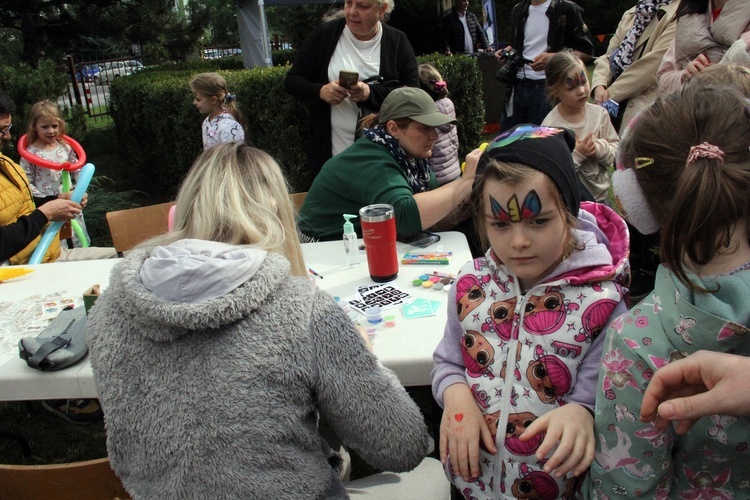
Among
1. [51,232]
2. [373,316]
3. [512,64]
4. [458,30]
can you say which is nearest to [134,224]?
[51,232]

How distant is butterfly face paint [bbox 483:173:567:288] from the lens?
1.34 m

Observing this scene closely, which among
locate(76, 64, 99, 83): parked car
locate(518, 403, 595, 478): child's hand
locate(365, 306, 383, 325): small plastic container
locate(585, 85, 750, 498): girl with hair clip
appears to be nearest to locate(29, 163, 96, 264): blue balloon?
locate(365, 306, 383, 325): small plastic container

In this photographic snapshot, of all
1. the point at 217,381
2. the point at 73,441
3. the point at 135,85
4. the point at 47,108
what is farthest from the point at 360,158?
the point at 135,85

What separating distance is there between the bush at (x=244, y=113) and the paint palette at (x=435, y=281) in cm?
352

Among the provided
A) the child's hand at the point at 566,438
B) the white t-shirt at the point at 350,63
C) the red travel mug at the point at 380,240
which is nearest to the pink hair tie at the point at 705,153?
the child's hand at the point at 566,438

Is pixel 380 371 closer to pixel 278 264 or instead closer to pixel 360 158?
pixel 278 264

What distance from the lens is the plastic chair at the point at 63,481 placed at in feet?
3.98

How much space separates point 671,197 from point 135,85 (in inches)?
296

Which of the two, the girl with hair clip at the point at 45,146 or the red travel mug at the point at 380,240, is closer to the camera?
the red travel mug at the point at 380,240

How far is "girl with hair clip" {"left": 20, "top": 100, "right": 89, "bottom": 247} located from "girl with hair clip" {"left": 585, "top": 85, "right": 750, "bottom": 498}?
460 centimetres

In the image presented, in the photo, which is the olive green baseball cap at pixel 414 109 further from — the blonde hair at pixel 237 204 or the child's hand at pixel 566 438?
the child's hand at pixel 566 438

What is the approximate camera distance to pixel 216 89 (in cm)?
525

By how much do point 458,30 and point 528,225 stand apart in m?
7.89

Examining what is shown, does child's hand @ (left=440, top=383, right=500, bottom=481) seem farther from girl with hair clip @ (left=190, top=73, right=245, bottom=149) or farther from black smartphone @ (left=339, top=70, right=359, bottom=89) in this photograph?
girl with hair clip @ (left=190, top=73, right=245, bottom=149)
